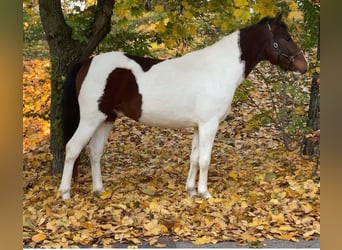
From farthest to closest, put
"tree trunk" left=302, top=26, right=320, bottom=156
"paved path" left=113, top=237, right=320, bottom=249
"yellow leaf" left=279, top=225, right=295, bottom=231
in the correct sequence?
"tree trunk" left=302, top=26, right=320, bottom=156 < "yellow leaf" left=279, top=225, right=295, bottom=231 < "paved path" left=113, top=237, right=320, bottom=249

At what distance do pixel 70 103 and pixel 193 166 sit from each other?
1.05 m

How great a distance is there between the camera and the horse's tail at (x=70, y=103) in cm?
343

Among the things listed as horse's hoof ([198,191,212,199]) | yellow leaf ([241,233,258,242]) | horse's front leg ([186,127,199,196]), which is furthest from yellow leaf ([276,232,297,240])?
horse's front leg ([186,127,199,196])

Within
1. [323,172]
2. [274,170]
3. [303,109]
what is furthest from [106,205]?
[323,172]

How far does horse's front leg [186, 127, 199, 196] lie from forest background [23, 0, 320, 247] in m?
0.11

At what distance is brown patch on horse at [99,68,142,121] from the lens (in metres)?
3.35

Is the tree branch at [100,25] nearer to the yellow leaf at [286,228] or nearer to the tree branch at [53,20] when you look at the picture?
the tree branch at [53,20]

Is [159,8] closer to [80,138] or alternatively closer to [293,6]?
[293,6]

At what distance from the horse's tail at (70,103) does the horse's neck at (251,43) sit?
123 centimetres

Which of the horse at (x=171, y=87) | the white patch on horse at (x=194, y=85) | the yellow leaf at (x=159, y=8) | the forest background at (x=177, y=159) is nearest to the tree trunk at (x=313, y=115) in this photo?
the forest background at (x=177, y=159)

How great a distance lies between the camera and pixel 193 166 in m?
3.54

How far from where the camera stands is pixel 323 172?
0.50 m

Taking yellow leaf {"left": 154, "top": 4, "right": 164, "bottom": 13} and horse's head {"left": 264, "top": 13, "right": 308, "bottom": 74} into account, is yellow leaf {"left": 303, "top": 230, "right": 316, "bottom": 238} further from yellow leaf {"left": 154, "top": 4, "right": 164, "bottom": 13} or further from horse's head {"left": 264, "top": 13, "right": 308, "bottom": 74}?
yellow leaf {"left": 154, "top": 4, "right": 164, "bottom": 13}

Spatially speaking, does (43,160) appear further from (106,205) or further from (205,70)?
(205,70)
